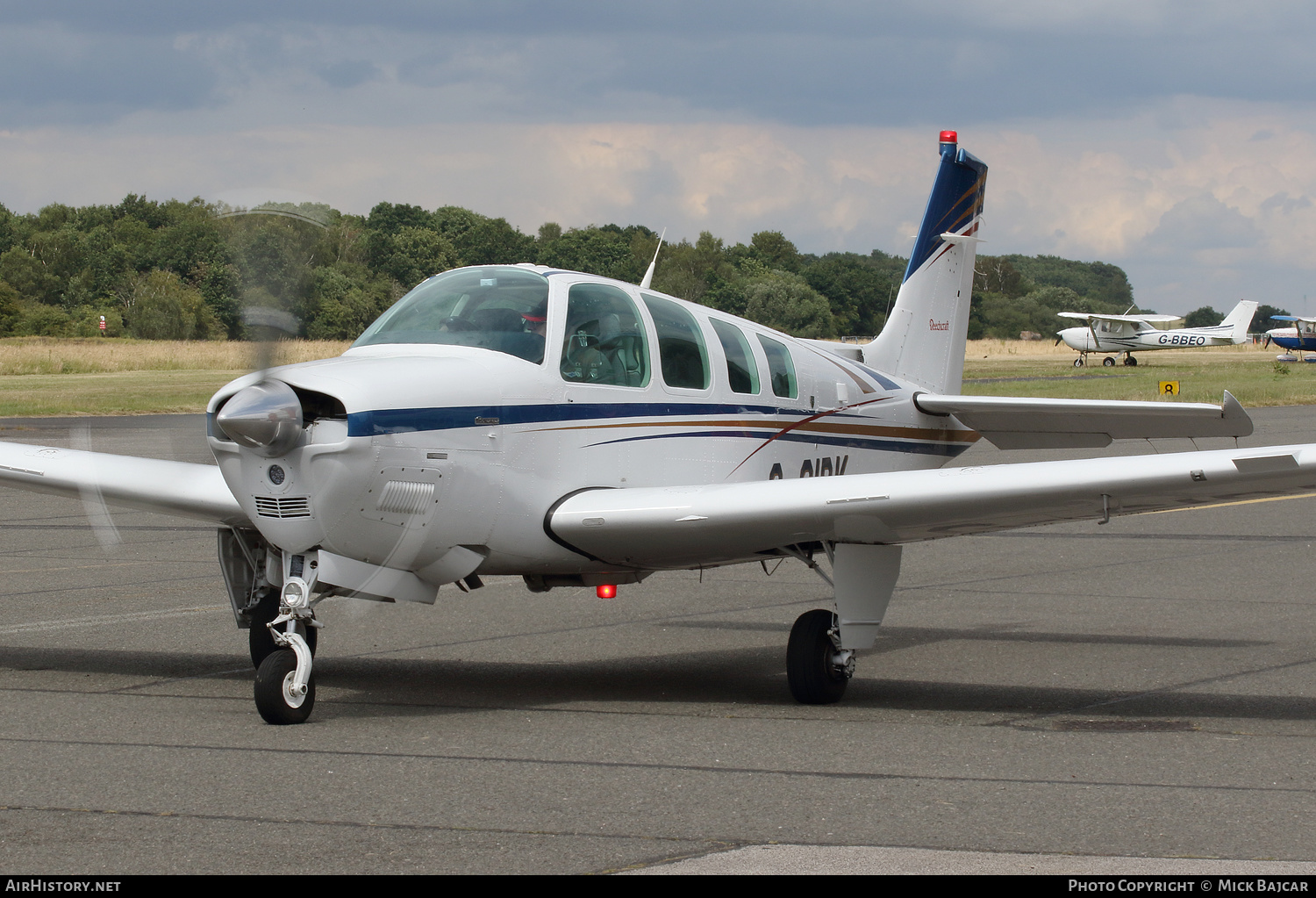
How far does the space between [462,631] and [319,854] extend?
17.2ft

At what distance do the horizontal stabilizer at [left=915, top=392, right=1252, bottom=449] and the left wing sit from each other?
62.7 inches

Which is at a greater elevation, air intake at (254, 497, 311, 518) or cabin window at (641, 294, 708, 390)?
cabin window at (641, 294, 708, 390)

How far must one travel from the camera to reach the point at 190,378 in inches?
1964

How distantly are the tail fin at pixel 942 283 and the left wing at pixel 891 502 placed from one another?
3813mm

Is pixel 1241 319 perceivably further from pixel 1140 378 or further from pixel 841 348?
pixel 841 348

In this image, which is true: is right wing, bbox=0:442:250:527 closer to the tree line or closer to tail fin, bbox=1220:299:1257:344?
the tree line

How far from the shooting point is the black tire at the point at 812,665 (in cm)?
723

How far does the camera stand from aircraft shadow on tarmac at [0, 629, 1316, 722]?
700 centimetres

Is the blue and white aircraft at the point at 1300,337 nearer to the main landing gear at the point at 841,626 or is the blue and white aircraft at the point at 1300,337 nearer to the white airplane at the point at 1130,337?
the white airplane at the point at 1130,337

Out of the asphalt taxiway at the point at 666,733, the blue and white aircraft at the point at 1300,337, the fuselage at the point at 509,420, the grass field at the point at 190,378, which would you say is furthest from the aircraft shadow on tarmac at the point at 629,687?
the blue and white aircraft at the point at 1300,337

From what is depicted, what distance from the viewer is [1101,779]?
5445mm
